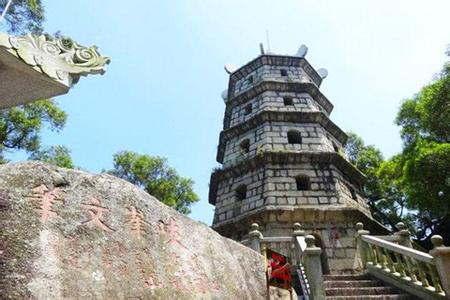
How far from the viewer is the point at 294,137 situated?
1446cm

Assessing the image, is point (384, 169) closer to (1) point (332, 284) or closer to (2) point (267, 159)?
(2) point (267, 159)

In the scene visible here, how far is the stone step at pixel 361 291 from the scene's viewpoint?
719 cm

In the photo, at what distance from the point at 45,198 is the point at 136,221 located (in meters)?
0.69

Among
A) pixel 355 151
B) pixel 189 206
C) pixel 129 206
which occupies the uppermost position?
pixel 355 151

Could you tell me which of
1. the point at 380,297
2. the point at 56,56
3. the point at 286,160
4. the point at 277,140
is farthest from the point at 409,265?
the point at 277,140

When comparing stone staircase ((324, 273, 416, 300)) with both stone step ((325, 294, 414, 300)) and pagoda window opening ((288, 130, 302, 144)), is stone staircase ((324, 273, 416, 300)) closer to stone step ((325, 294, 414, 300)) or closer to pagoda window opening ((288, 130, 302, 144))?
stone step ((325, 294, 414, 300))

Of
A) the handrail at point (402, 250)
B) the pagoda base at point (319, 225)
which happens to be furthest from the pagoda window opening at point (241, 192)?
the handrail at point (402, 250)

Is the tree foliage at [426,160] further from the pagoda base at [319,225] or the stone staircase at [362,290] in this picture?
the stone staircase at [362,290]

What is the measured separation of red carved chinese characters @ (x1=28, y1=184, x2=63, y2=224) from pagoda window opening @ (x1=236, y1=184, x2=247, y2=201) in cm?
1050

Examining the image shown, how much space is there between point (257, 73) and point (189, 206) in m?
8.31

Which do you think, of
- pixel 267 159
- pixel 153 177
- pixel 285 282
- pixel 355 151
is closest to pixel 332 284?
pixel 285 282

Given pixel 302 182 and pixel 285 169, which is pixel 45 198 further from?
pixel 302 182

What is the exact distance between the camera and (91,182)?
294 cm

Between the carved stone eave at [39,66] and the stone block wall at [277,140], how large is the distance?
10014 millimetres
